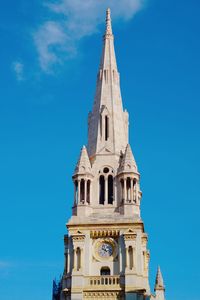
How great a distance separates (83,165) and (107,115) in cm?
565

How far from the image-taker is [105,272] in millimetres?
50594

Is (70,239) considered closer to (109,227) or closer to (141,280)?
(109,227)

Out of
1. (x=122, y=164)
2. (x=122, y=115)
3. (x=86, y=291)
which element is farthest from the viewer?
(x=122, y=115)

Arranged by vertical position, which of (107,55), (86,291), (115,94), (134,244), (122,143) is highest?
(107,55)

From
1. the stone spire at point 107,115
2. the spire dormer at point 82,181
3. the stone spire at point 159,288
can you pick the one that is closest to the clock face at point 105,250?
the spire dormer at point 82,181

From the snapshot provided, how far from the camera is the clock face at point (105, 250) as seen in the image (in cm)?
5094

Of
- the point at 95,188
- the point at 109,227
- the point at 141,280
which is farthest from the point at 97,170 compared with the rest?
the point at 141,280

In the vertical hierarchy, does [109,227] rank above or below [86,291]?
above

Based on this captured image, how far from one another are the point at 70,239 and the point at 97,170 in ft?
21.6

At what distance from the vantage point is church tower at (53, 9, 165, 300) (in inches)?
1938

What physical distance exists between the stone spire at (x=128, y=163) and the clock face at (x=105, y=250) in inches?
241

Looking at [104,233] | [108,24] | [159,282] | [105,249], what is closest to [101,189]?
[104,233]

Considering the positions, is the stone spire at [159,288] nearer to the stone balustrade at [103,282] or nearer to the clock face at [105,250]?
the stone balustrade at [103,282]

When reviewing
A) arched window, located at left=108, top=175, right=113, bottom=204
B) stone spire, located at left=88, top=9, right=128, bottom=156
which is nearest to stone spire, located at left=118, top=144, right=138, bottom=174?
arched window, located at left=108, top=175, right=113, bottom=204
